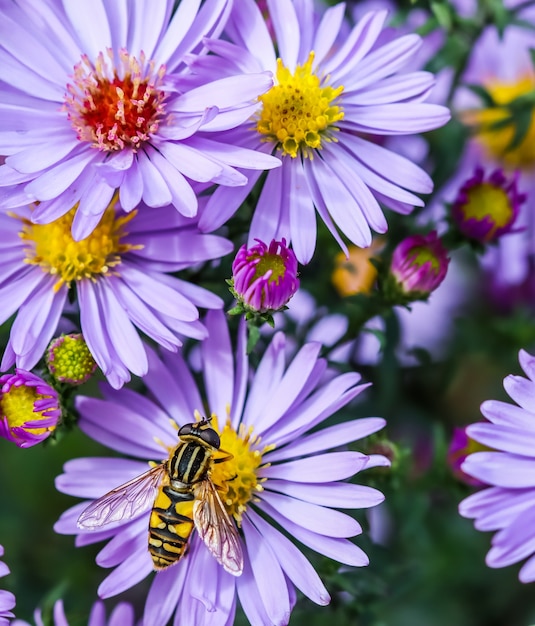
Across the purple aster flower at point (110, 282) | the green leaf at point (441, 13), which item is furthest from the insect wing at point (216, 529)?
the green leaf at point (441, 13)

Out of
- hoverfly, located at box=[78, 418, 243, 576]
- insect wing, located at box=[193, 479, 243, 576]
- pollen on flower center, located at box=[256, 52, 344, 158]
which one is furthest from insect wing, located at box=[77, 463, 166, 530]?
pollen on flower center, located at box=[256, 52, 344, 158]

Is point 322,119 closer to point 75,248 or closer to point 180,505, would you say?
point 75,248

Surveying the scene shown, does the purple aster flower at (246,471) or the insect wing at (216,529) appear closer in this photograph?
the insect wing at (216,529)

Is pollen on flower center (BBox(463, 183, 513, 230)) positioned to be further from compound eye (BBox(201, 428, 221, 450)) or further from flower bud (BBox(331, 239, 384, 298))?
compound eye (BBox(201, 428, 221, 450))

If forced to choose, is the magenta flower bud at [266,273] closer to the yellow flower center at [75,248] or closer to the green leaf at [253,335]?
the green leaf at [253,335]

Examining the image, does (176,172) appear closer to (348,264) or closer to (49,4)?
(49,4)

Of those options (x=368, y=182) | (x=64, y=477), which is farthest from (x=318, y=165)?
(x=64, y=477)
